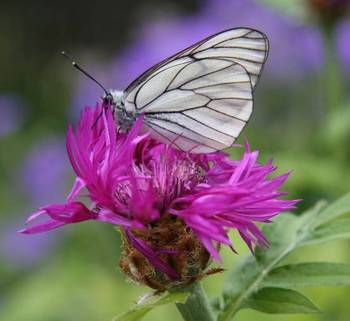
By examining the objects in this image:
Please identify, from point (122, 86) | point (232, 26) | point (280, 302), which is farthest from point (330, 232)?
point (122, 86)

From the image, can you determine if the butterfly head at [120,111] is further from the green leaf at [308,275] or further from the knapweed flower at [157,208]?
the green leaf at [308,275]

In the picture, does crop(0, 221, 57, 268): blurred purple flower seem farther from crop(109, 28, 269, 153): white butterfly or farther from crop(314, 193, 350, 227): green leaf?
crop(314, 193, 350, 227): green leaf

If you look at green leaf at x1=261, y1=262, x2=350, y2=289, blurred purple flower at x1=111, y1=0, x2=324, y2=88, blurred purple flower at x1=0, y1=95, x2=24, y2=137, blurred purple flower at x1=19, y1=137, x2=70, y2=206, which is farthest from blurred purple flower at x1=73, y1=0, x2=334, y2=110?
green leaf at x1=261, y1=262, x2=350, y2=289

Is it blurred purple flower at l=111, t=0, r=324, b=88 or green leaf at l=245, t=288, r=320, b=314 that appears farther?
blurred purple flower at l=111, t=0, r=324, b=88

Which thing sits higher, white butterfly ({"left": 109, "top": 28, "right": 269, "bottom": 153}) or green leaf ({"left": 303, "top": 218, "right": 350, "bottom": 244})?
white butterfly ({"left": 109, "top": 28, "right": 269, "bottom": 153})

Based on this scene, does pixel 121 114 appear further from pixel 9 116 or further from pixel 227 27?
pixel 9 116

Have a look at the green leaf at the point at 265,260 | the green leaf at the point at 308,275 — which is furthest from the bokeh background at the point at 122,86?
the green leaf at the point at 308,275
